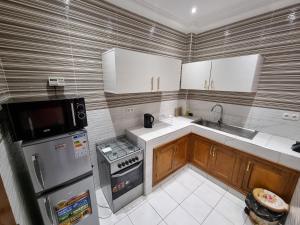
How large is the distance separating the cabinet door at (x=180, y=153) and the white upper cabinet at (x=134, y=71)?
94 cm

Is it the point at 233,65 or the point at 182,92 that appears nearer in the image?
the point at 233,65

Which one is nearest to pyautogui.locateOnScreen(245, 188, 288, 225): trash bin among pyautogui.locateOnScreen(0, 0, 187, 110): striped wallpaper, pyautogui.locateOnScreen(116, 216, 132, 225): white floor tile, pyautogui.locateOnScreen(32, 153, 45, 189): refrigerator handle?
pyautogui.locateOnScreen(116, 216, 132, 225): white floor tile

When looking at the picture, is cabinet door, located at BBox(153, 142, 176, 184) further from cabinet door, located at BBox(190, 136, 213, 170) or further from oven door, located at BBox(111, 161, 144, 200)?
cabinet door, located at BBox(190, 136, 213, 170)

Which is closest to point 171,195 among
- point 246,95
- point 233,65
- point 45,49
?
point 246,95

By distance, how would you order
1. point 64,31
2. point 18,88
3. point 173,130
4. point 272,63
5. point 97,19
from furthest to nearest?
1. point 173,130
2. point 272,63
3. point 97,19
4. point 64,31
5. point 18,88

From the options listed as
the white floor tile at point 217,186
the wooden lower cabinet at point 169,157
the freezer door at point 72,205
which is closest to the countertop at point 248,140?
the wooden lower cabinet at point 169,157

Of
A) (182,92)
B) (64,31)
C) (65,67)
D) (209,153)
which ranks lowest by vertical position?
(209,153)

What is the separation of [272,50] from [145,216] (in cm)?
278

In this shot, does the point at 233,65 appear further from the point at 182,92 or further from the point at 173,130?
the point at 173,130

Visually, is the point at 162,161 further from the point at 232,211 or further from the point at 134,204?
the point at 232,211

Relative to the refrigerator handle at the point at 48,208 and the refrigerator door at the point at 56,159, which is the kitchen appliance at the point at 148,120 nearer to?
the refrigerator door at the point at 56,159

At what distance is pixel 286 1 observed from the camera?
1637mm

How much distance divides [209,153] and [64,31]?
254 cm

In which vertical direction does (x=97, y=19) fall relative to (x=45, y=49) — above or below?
above
